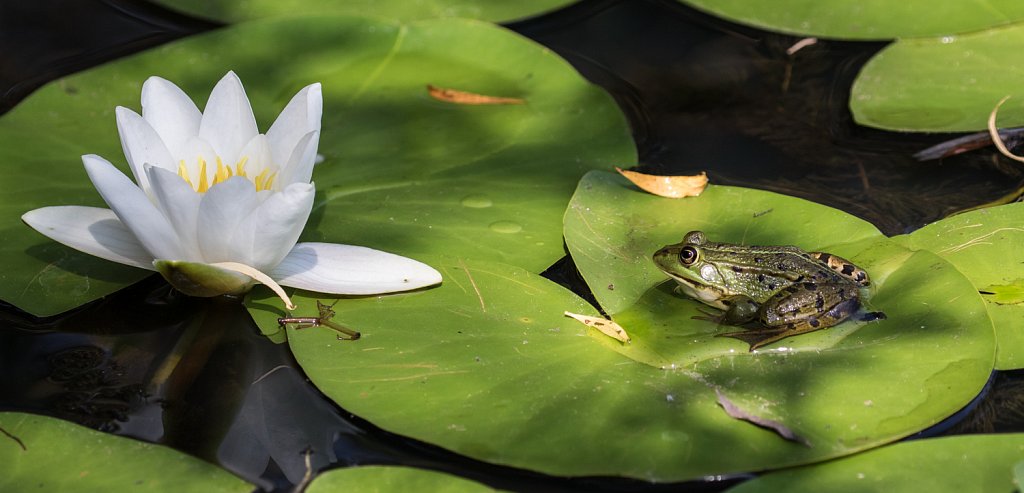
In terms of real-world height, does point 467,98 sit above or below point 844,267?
above

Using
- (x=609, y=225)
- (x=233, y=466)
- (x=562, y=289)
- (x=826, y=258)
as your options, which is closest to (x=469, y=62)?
(x=609, y=225)

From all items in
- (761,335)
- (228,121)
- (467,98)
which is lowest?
(761,335)

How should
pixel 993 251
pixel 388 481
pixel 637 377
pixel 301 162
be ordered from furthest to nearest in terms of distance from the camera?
pixel 993 251, pixel 301 162, pixel 637 377, pixel 388 481

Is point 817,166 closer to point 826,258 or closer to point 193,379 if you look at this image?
point 826,258

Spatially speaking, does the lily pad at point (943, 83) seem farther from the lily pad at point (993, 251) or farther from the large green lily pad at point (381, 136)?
the large green lily pad at point (381, 136)

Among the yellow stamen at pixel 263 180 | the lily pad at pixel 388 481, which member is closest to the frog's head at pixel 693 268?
the lily pad at pixel 388 481

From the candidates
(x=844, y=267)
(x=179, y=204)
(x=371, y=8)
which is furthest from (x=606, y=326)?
(x=371, y=8)

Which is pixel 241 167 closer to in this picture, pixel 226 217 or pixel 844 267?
pixel 226 217
